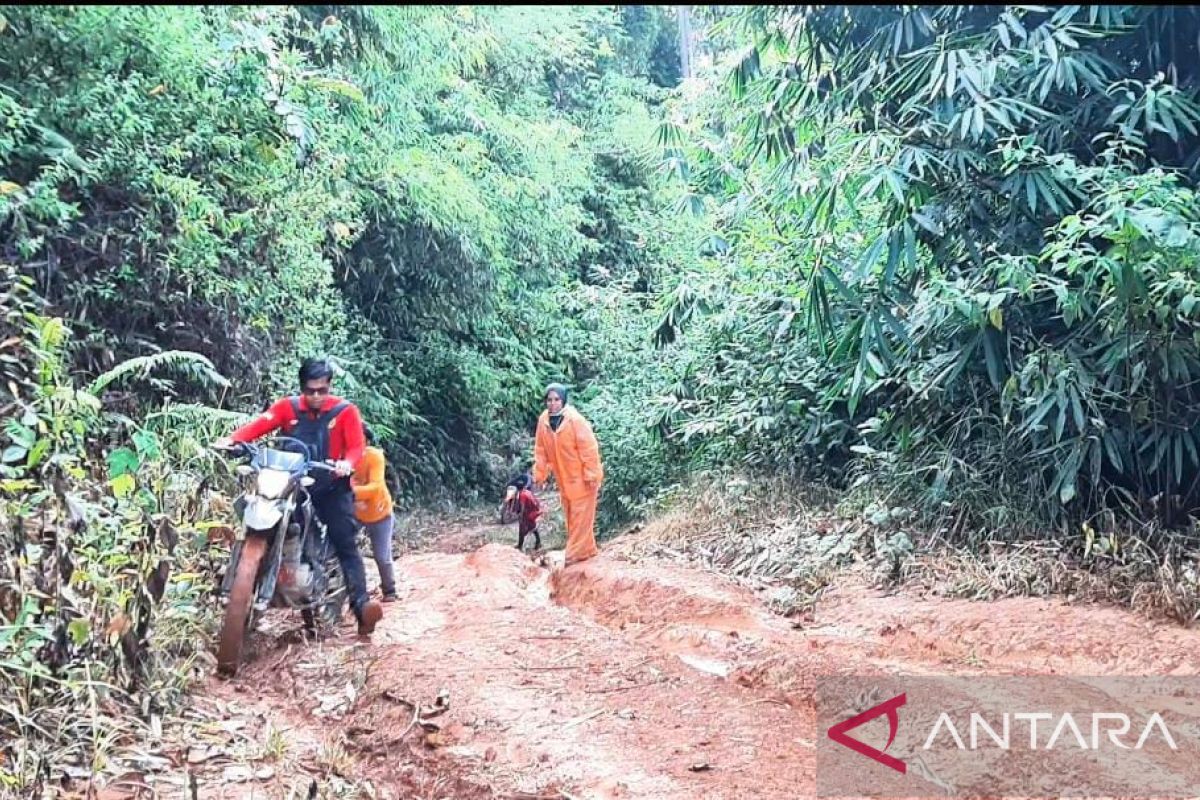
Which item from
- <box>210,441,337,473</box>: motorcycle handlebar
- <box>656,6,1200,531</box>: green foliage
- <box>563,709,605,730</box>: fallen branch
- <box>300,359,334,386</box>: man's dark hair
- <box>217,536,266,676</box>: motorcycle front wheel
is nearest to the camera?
<box>563,709,605,730</box>: fallen branch

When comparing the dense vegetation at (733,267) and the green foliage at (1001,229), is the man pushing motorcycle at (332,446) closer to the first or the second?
the dense vegetation at (733,267)

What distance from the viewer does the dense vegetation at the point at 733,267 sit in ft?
14.6

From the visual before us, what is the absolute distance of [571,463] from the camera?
8797 millimetres

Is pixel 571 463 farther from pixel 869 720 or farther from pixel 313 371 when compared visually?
pixel 869 720

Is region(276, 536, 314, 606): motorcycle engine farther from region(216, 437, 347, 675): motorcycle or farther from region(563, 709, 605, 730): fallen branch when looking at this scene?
region(563, 709, 605, 730): fallen branch

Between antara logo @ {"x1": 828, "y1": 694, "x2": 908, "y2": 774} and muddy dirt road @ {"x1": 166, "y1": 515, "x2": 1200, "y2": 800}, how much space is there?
147 millimetres

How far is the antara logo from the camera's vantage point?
4182mm

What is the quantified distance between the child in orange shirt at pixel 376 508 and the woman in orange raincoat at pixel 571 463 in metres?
1.86

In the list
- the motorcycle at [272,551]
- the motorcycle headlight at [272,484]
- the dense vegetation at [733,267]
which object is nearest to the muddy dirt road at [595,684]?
the motorcycle at [272,551]

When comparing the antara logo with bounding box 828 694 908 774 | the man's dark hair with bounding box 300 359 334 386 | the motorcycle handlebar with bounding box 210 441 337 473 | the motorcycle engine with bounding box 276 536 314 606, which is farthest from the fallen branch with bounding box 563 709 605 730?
the man's dark hair with bounding box 300 359 334 386

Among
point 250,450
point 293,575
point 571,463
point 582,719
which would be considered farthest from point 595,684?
point 571,463

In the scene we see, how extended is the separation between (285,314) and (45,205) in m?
2.81

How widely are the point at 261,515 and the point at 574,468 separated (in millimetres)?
3899

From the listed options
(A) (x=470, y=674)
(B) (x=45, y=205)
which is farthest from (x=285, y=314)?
(A) (x=470, y=674)
